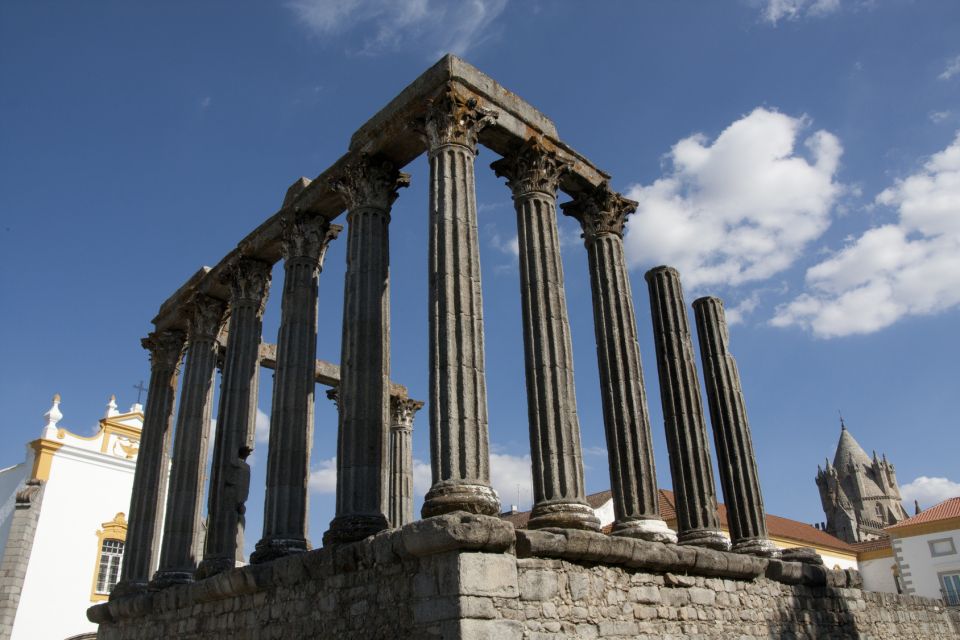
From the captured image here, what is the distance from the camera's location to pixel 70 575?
24.3 metres

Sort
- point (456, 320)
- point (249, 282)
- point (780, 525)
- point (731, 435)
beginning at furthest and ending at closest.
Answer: point (780, 525) < point (249, 282) < point (731, 435) < point (456, 320)

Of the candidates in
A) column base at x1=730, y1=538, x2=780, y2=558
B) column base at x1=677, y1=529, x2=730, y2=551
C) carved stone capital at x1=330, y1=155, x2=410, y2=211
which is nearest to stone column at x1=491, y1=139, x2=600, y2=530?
carved stone capital at x1=330, y1=155, x2=410, y2=211

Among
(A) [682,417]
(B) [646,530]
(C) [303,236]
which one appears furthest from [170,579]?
(A) [682,417]

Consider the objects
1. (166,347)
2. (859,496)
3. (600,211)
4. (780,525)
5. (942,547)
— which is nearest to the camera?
(600,211)

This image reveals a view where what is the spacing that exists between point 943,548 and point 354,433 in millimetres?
37525

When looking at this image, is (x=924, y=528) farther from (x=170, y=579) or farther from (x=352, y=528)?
(x=352, y=528)

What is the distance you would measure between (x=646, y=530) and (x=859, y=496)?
86563 millimetres

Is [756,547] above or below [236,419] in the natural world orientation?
below

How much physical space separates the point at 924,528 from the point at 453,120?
37608 millimetres

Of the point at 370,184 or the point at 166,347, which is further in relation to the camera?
the point at 166,347

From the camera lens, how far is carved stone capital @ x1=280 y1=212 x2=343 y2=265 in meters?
15.4

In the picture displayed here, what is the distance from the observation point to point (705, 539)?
43.1ft

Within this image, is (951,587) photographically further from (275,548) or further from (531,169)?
(275,548)

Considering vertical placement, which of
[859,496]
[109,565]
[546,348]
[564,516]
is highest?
[859,496]
